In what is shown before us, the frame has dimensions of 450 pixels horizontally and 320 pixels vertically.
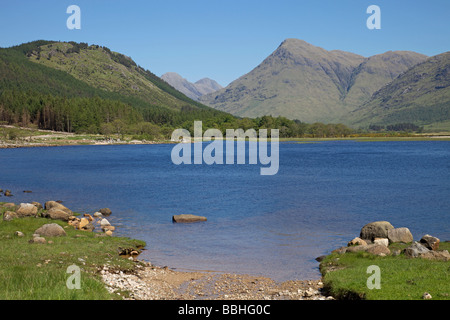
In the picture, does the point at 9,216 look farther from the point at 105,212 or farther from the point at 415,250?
the point at 415,250

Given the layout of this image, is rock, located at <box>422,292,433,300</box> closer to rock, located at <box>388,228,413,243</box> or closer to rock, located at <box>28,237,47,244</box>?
rock, located at <box>388,228,413,243</box>

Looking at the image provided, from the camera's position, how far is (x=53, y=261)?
27.8 m

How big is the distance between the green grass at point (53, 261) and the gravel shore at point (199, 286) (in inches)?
53.2

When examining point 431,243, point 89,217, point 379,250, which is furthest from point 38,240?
point 431,243


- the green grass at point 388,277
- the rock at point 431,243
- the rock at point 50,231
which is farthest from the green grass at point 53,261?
the rock at point 431,243

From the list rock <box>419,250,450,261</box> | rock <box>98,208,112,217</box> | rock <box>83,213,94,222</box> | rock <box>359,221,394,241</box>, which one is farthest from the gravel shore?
rock <box>98,208,112,217</box>

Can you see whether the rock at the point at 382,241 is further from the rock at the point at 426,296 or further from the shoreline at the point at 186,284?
the rock at the point at 426,296

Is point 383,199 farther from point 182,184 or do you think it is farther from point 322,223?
point 182,184

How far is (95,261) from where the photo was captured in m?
29.7

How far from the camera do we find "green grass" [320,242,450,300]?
70.9ft

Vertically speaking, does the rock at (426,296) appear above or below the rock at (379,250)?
above

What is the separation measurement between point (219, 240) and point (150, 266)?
32.8ft

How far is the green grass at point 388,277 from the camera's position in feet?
70.9
